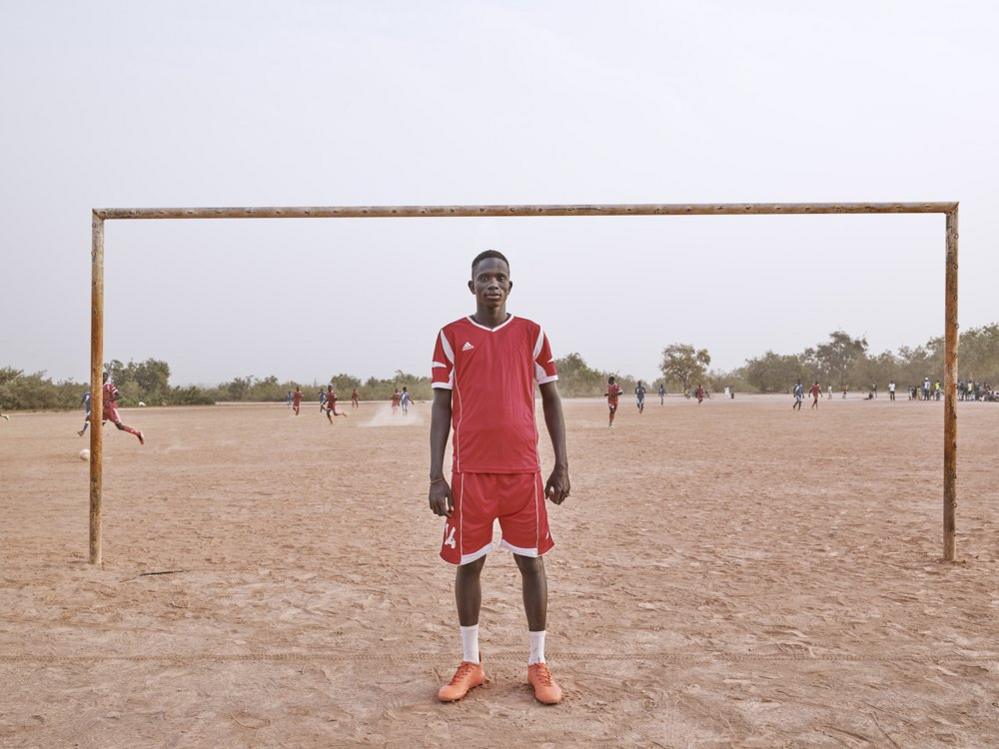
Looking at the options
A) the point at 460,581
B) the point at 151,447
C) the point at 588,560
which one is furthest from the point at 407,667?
the point at 151,447

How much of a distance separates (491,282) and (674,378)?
96374mm

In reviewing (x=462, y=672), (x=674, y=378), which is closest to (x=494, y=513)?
(x=462, y=672)

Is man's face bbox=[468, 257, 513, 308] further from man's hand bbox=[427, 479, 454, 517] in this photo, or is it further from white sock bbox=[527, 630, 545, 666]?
white sock bbox=[527, 630, 545, 666]

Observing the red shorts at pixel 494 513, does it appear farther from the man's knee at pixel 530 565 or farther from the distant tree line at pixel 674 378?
the distant tree line at pixel 674 378

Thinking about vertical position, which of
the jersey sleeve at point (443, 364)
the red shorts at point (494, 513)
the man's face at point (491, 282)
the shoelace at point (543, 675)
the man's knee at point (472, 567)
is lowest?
the shoelace at point (543, 675)

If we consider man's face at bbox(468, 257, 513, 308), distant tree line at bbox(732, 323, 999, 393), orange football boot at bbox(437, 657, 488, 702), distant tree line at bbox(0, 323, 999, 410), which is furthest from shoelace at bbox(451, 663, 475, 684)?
distant tree line at bbox(732, 323, 999, 393)

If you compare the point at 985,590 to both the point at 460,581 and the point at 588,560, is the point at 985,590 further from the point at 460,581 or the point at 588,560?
the point at 460,581

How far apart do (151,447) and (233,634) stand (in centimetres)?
1670


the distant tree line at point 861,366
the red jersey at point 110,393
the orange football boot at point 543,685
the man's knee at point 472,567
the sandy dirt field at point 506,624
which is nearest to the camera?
the sandy dirt field at point 506,624

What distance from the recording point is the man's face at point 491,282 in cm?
367


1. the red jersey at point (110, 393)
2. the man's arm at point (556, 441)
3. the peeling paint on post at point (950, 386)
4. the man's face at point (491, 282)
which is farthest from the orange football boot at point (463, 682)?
the red jersey at point (110, 393)

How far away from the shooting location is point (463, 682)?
12.0 ft

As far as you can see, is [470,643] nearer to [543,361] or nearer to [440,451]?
[440,451]

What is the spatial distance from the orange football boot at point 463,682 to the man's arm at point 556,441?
0.89m
